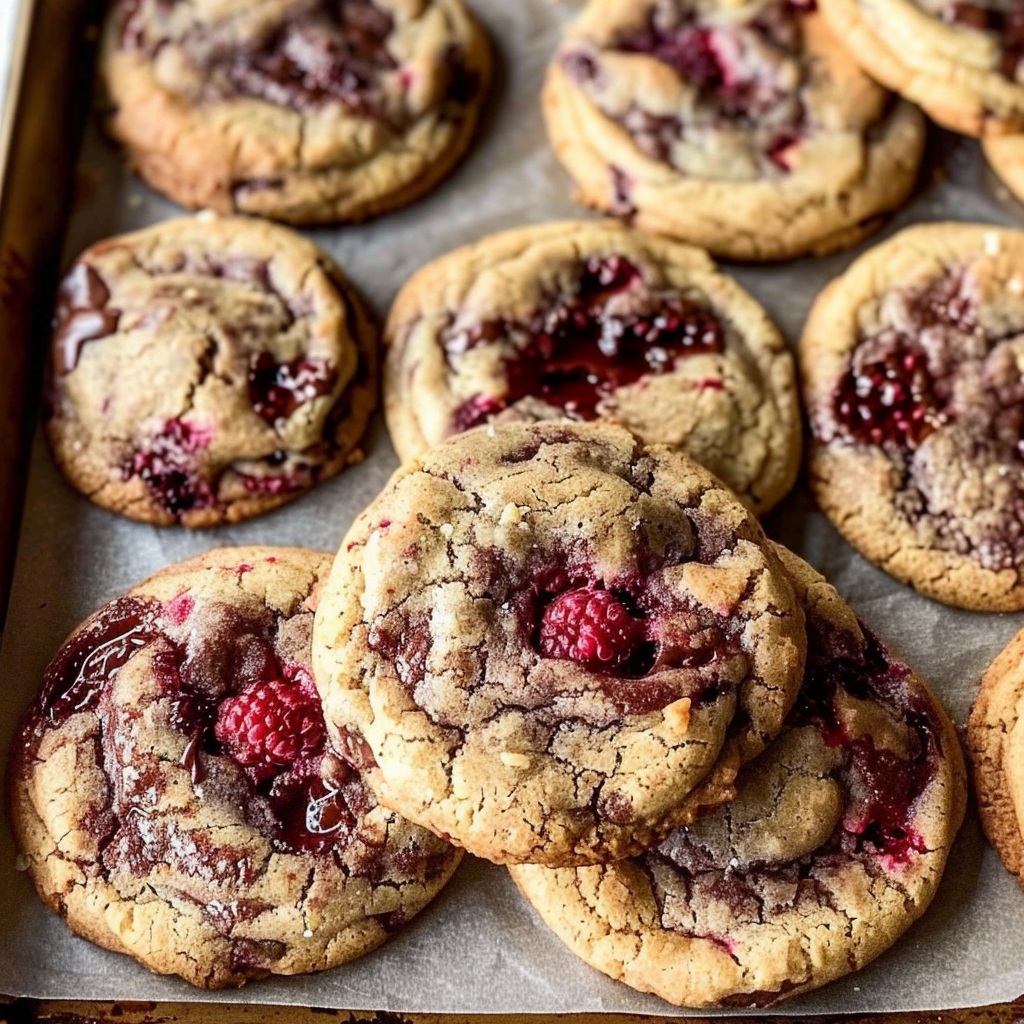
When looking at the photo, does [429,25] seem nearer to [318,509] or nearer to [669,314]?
[669,314]

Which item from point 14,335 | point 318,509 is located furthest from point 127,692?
point 14,335

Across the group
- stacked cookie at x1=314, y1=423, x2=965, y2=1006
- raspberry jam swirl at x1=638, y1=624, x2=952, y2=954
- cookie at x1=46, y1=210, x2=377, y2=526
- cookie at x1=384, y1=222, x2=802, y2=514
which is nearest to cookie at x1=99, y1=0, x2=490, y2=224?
cookie at x1=46, y1=210, x2=377, y2=526

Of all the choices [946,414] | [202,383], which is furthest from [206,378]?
[946,414]

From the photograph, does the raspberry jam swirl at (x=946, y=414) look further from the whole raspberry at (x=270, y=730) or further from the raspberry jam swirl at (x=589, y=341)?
the whole raspberry at (x=270, y=730)

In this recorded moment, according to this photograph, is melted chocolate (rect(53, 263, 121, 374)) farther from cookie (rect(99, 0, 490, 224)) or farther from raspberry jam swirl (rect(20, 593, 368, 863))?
raspberry jam swirl (rect(20, 593, 368, 863))

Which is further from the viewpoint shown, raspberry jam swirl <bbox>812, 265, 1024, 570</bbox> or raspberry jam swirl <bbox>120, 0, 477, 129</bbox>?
raspberry jam swirl <bbox>120, 0, 477, 129</bbox>

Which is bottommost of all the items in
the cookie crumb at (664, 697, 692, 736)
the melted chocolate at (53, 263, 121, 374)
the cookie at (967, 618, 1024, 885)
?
the cookie at (967, 618, 1024, 885)

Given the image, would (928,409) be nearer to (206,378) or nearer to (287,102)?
(206,378)

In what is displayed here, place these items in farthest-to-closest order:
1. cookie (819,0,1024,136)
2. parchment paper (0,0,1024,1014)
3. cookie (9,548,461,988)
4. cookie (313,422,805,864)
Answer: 1. cookie (819,0,1024,136)
2. parchment paper (0,0,1024,1014)
3. cookie (9,548,461,988)
4. cookie (313,422,805,864)
